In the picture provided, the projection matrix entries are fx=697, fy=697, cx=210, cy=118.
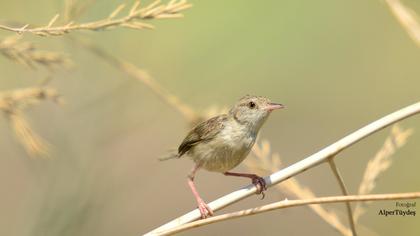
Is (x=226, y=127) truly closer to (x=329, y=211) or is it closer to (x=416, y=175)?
(x=329, y=211)

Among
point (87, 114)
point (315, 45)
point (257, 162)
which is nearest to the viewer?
point (257, 162)

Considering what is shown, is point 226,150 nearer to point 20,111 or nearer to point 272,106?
point 272,106

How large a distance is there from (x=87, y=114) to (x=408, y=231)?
2.11 meters

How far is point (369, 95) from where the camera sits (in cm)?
1016

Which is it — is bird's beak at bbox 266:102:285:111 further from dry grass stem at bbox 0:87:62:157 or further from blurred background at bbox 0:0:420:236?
dry grass stem at bbox 0:87:62:157

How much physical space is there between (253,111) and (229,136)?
0.74 feet

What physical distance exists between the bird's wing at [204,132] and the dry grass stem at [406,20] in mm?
1985

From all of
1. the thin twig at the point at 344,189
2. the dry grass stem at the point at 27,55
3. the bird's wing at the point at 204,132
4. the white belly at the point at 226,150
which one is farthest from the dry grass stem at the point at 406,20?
the bird's wing at the point at 204,132

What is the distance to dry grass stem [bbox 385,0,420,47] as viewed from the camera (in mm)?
2385

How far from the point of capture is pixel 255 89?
974 centimetres

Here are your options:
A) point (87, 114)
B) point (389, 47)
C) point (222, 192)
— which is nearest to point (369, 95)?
point (389, 47)

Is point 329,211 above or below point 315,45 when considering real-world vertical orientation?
below

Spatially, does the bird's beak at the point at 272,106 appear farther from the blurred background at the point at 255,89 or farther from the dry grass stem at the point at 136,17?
the dry grass stem at the point at 136,17

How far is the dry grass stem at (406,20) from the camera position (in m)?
2.38
